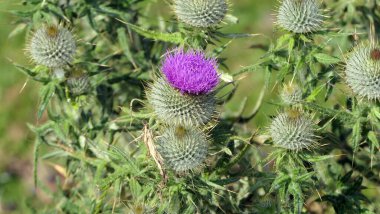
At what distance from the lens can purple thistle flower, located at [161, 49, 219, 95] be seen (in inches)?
161

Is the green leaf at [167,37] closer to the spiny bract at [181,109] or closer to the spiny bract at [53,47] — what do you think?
the spiny bract at [181,109]

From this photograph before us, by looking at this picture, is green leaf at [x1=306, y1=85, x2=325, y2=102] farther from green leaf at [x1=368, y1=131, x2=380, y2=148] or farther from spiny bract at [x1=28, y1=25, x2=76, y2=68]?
spiny bract at [x1=28, y1=25, x2=76, y2=68]

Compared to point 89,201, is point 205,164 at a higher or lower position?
higher

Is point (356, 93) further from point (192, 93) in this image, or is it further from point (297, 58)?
point (192, 93)

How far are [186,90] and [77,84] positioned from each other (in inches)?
41.7

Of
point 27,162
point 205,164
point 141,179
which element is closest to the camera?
point 141,179

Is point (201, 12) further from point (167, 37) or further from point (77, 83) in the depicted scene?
point (77, 83)

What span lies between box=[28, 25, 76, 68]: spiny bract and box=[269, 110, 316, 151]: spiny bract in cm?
173

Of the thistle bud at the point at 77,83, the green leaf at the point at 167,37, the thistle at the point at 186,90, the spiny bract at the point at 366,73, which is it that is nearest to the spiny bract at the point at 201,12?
the green leaf at the point at 167,37

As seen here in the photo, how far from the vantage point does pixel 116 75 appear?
211 inches

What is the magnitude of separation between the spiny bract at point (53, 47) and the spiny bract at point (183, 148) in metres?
1.28

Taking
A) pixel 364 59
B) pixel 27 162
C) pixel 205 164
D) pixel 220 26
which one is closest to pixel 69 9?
pixel 220 26

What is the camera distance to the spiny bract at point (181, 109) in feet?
14.0

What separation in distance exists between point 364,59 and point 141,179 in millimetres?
1768
